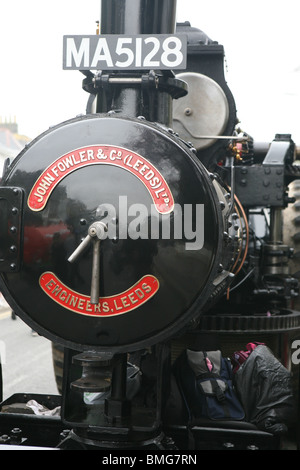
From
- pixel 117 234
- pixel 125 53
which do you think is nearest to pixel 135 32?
pixel 125 53

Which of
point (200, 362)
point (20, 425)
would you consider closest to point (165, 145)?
point (200, 362)

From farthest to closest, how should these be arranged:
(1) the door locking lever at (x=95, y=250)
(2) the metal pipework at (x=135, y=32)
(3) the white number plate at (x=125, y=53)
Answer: (2) the metal pipework at (x=135, y=32) → (3) the white number plate at (x=125, y=53) → (1) the door locking lever at (x=95, y=250)

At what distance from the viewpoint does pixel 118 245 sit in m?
2.05

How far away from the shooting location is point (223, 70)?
348 cm

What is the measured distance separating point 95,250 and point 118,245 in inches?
3.1

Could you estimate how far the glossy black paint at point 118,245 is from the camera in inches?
81.0

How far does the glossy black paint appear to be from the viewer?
206 centimetres

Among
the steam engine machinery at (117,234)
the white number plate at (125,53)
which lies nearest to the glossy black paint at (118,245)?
the steam engine machinery at (117,234)

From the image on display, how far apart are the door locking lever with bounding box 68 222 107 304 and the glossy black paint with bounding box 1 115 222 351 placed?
1.5 inches

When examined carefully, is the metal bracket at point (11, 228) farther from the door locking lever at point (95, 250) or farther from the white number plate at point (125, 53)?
the white number plate at point (125, 53)

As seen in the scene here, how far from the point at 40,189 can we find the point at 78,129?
0.24 m

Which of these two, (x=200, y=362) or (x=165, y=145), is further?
(x=200, y=362)

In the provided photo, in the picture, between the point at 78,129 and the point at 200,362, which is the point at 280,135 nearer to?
the point at 200,362

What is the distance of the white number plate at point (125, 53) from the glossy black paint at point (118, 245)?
24 centimetres
